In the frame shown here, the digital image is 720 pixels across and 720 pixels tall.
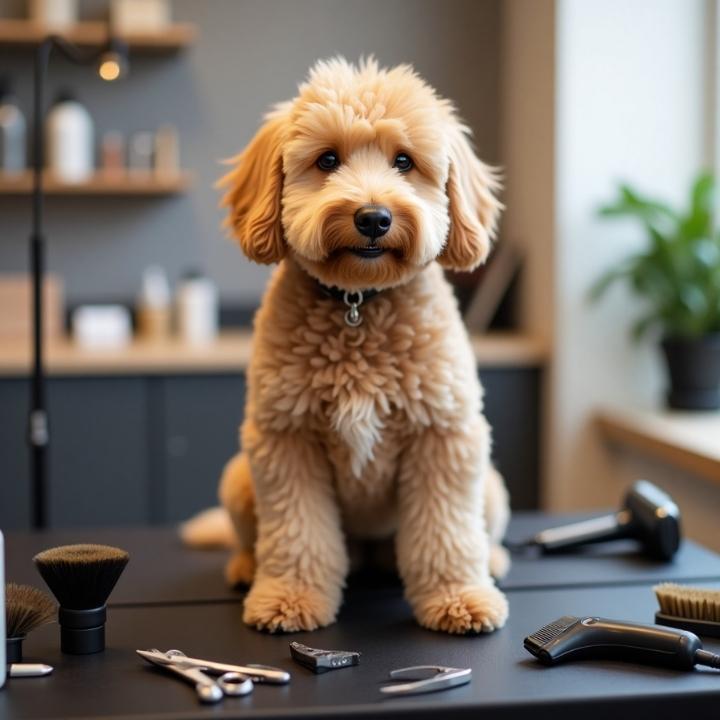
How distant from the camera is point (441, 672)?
41.6 inches

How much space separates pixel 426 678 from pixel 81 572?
1.21 ft

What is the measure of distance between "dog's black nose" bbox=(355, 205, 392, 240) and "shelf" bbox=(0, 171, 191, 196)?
83.6 inches

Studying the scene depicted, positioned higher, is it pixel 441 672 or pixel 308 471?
pixel 308 471

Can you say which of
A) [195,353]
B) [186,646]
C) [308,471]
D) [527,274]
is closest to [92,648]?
[186,646]

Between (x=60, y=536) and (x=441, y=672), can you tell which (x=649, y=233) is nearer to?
(x=60, y=536)

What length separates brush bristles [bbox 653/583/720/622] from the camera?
1179mm

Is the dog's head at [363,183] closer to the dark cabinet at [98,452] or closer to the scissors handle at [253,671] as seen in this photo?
the scissors handle at [253,671]

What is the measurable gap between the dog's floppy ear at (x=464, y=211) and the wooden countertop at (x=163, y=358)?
1450 millimetres

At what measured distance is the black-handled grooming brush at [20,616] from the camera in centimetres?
110

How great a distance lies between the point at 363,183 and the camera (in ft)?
3.77

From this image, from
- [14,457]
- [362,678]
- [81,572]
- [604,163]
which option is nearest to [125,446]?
[14,457]

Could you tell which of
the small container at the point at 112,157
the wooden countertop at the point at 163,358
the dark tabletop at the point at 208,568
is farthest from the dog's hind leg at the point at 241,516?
the small container at the point at 112,157

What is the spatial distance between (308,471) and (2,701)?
17.1 inches

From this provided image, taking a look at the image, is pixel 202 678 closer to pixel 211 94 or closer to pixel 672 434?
pixel 672 434
